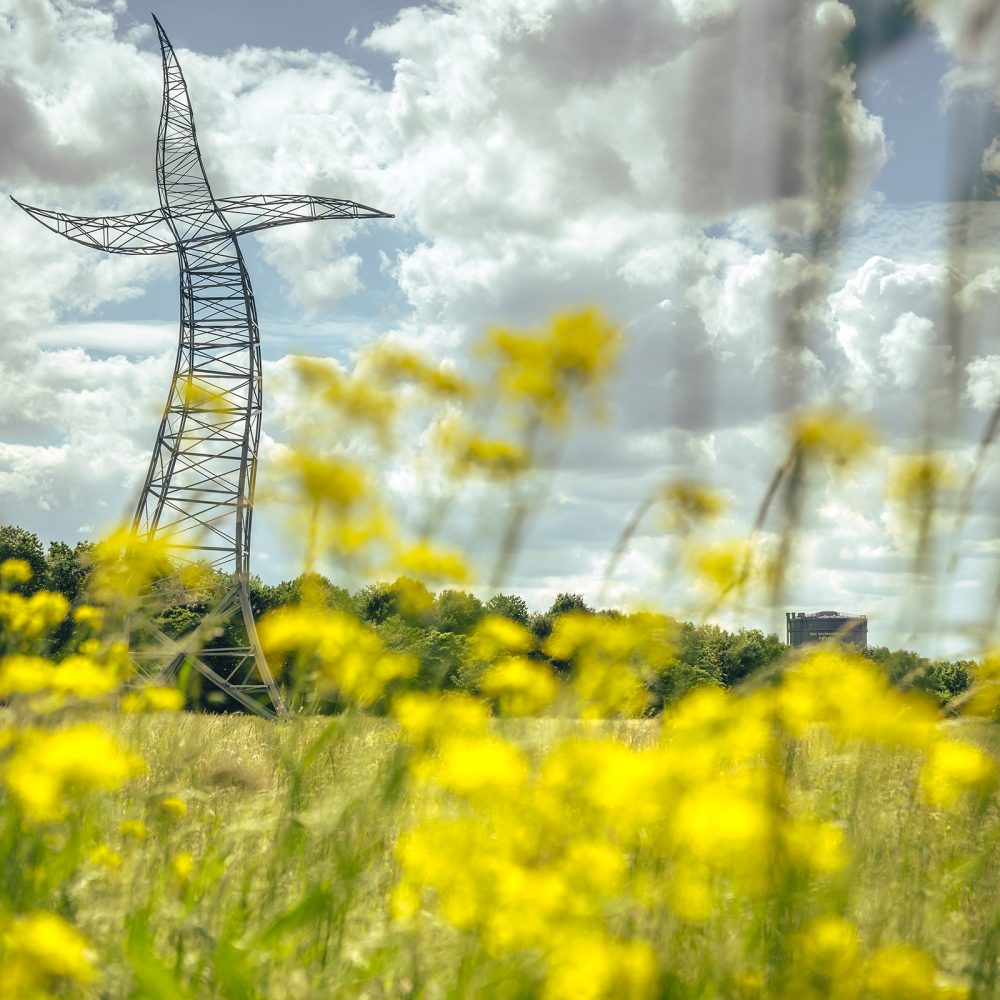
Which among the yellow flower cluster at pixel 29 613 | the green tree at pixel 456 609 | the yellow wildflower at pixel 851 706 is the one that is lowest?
the yellow flower cluster at pixel 29 613

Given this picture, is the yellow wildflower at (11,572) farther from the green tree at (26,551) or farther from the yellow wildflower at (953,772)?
the green tree at (26,551)

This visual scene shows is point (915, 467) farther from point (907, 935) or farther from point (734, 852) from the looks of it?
point (907, 935)

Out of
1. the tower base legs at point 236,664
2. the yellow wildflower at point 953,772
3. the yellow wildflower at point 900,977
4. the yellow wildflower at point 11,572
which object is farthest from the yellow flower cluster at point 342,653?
the tower base legs at point 236,664

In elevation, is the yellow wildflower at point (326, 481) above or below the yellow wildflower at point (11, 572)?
above

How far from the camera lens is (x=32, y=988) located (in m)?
1.46

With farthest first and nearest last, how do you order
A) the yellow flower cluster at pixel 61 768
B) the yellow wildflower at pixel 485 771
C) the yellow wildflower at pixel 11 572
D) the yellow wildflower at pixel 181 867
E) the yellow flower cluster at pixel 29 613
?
the yellow wildflower at pixel 11 572 < the yellow flower cluster at pixel 29 613 < the yellow wildflower at pixel 181 867 < the yellow flower cluster at pixel 61 768 < the yellow wildflower at pixel 485 771

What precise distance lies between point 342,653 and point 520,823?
3.13 ft

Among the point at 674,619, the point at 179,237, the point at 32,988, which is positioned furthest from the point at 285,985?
the point at 179,237

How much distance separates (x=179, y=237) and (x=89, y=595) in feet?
38.0

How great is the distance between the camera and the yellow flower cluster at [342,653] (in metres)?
2.45

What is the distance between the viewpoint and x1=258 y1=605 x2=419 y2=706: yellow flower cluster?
2.45 metres

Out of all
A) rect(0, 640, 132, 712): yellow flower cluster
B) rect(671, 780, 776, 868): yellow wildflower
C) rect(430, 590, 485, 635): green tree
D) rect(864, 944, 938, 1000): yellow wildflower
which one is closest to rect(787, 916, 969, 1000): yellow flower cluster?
rect(864, 944, 938, 1000): yellow wildflower

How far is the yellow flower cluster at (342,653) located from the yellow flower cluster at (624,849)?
0.86 feet

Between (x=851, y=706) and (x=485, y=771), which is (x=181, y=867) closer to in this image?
(x=485, y=771)
